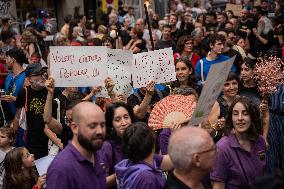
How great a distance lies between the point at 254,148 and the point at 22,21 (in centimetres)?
1889

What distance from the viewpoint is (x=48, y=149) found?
6.77 m

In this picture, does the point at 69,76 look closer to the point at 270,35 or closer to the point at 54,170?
the point at 54,170

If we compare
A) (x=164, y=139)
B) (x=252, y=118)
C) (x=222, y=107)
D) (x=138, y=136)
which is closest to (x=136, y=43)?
(x=222, y=107)

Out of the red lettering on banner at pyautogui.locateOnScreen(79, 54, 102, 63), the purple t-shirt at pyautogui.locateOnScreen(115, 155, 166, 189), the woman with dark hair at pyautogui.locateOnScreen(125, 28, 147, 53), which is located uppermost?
the woman with dark hair at pyautogui.locateOnScreen(125, 28, 147, 53)

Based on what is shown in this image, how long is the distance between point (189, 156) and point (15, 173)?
8.37ft

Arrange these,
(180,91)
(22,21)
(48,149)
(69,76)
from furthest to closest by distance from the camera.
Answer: (22,21)
(48,149)
(69,76)
(180,91)

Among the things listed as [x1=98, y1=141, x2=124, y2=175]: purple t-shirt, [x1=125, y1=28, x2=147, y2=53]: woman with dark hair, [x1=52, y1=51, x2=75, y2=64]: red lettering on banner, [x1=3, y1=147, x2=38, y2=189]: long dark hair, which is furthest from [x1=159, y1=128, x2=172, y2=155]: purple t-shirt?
[x1=125, y1=28, x2=147, y2=53]: woman with dark hair

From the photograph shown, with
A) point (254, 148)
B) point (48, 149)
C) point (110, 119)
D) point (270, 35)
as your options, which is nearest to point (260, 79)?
point (254, 148)

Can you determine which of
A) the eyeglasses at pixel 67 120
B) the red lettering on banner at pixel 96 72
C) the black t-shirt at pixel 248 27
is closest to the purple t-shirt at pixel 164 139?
the eyeglasses at pixel 67 120

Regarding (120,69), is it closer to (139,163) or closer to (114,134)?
(114,134)

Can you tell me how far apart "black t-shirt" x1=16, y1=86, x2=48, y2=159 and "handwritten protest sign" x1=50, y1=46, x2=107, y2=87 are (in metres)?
0.56

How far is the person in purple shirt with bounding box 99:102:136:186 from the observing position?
4723 millimetres

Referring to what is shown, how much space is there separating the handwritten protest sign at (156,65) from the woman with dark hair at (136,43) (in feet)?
10.7

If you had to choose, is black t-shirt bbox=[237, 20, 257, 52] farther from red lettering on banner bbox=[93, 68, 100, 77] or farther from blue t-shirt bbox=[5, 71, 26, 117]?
red lettering on banner bbox=[93, 68, 100, 77]
